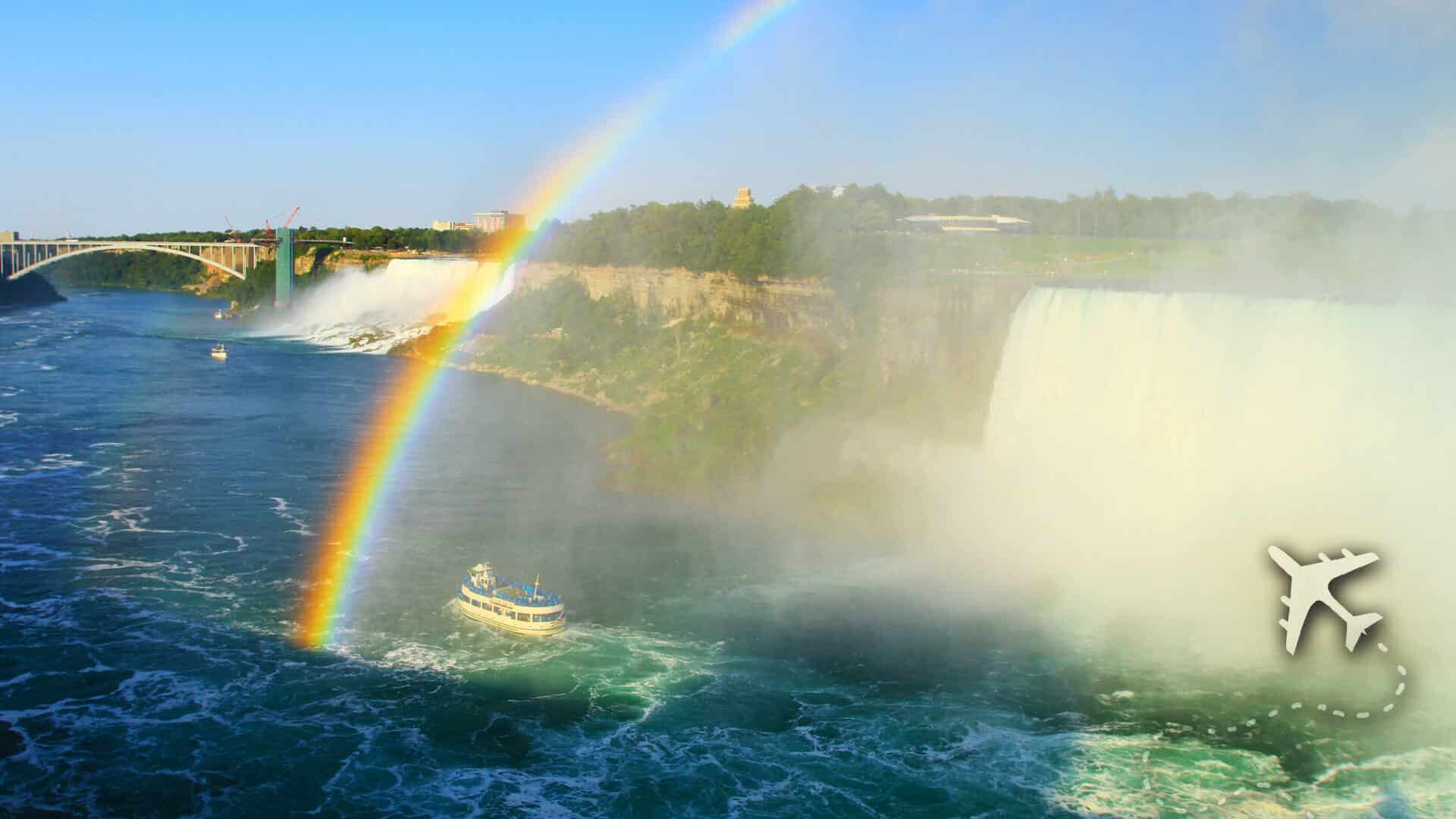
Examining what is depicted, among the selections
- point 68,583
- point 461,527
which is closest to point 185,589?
point 68,583

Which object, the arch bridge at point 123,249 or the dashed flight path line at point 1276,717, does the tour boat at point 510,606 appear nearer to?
the dashed flight path line at point 1276,717

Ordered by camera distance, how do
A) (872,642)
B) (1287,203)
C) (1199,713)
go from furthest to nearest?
(1287,203) → (872,642) → (1199,713)

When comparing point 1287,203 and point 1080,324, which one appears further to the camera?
point 1287,203

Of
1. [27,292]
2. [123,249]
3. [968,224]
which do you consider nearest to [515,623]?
[968,224]

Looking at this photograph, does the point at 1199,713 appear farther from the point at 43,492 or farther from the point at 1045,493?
the point at 43,492

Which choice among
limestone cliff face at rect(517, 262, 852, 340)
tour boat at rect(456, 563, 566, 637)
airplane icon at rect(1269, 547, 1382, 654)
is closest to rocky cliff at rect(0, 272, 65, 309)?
limestone cliff face at rect(517, 262, 852, 340)

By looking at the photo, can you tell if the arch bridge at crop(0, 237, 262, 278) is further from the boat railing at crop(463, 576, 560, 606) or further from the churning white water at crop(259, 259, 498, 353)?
the boat railing at crop(463, 576, 560, 606)

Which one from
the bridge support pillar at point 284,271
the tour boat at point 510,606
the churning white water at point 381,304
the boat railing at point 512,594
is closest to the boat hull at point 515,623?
the tour boat at point 510,606
